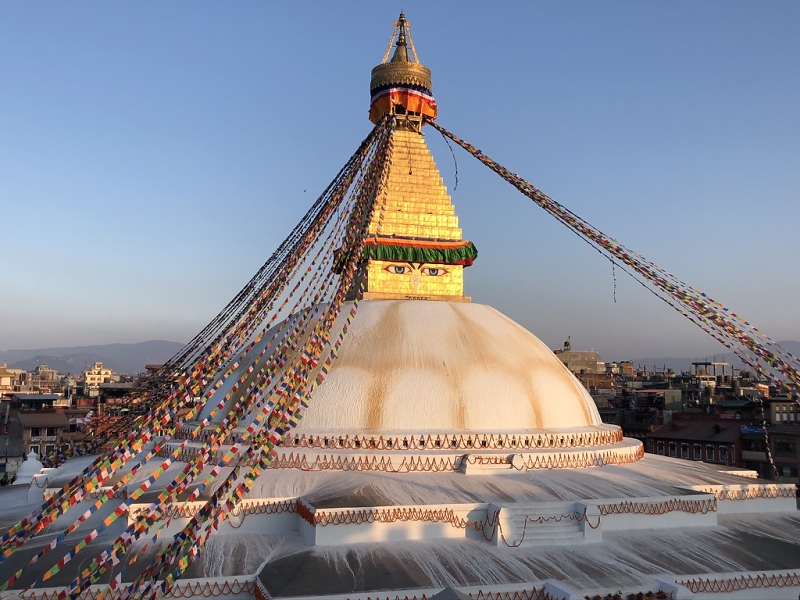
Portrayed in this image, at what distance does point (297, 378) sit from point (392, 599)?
2.41 metres

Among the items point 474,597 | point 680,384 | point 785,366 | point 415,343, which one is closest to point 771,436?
point 785,366

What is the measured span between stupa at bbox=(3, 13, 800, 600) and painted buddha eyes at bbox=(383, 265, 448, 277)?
0.02 m

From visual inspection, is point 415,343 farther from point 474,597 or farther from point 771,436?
point 771,436

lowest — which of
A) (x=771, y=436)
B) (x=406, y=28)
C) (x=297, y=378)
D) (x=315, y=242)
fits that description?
(x=771, y=436)

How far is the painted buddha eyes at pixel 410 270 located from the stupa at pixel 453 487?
2cm

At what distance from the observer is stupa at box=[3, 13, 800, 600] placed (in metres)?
6.76

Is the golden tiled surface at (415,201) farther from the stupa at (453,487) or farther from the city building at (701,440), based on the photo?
the city building at (701,440)

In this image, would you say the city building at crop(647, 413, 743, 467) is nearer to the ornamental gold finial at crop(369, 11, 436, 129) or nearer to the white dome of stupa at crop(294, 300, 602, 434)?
the white dome of stupa at crop(294, 300, 602, 434)

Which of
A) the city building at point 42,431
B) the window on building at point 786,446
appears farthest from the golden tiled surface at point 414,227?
the city building at point 42,431

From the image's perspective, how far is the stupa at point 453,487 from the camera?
6762 mm

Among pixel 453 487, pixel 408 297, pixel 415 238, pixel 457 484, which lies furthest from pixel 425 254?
pixel 453 487

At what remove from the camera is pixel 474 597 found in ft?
20.6

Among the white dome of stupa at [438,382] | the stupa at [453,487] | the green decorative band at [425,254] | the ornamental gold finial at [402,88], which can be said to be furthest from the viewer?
the ornamental gold finial at [402,88]

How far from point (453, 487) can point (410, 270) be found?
4.79 m
